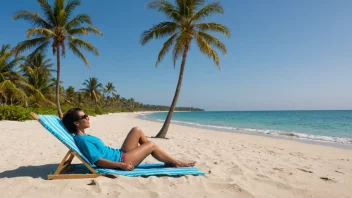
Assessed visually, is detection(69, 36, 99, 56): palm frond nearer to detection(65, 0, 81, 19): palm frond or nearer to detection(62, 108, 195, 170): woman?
detection(65, 0, 81, 19): palm frond

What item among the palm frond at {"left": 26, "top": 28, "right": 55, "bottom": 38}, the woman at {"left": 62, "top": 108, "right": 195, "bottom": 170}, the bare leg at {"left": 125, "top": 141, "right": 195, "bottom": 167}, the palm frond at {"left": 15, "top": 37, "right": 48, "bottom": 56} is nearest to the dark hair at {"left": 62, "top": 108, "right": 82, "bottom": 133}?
the woman at {"left": 62, "top": 108, "right": 195, "bottom": 170}

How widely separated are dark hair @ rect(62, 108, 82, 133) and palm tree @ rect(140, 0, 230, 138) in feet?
22.4

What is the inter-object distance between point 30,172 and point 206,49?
888 centimetres

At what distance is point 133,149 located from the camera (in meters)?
3.62

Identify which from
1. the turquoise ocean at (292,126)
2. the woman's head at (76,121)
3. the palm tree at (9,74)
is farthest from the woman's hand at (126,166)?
the palm tree at (9,74)

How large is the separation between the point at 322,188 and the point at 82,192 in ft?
10.8

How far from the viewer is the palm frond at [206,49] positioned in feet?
35.6

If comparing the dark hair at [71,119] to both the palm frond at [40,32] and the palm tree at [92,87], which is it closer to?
the palm frond at [40,32]

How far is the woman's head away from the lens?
3.45m

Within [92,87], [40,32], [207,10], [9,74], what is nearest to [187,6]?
[207,10]

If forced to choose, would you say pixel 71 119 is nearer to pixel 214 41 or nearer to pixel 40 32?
pixel 214 41

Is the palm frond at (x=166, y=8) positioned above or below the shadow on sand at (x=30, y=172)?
above

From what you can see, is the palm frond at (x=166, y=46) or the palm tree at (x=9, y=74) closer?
the palm frond at (x=166, y=46)

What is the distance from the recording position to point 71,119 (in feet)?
11.5
